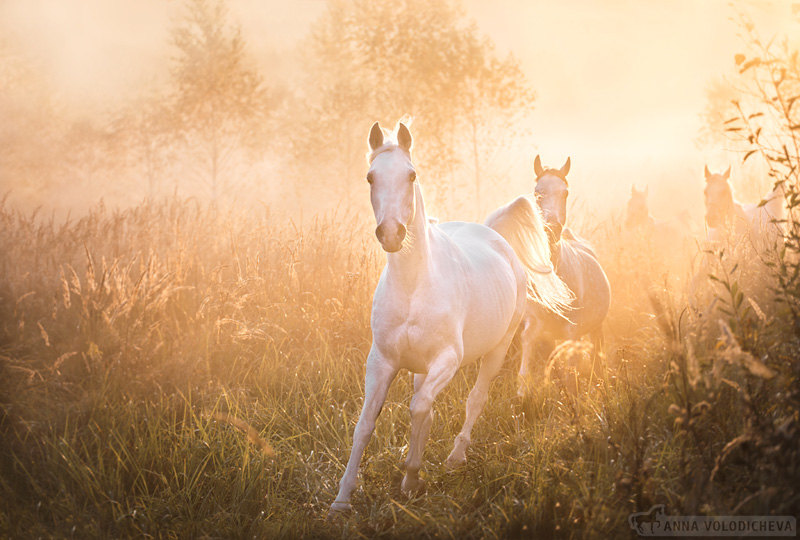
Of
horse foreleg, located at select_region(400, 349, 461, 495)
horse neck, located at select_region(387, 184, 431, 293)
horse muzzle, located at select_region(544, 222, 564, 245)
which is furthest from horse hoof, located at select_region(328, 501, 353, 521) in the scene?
horse muzzle, located at select_region(544, 222, 564, 245)

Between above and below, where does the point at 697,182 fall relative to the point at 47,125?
below

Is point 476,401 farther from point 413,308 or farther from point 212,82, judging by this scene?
point 212,82

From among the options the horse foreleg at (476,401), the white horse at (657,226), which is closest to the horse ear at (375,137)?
the horse foreleg at (476,401)

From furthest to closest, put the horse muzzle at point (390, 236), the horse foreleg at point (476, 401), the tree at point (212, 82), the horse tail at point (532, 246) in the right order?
the tree at point (212, 82) < the horse tail at point (532, 246) < the horse foreleg at point (476, 401) < the horse muzzle at point (390, 236)

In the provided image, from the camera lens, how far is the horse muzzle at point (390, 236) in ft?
10.4

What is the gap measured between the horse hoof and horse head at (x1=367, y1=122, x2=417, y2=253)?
1.48 metres

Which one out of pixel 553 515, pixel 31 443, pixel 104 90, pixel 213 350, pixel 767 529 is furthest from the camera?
pixel 104 90

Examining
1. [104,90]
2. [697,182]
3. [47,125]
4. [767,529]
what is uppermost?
[104,90]

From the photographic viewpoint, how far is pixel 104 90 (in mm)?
38594

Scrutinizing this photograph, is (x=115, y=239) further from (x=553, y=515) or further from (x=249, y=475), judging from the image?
(x=553, y=515)

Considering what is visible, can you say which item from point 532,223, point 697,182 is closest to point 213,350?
point 532,223

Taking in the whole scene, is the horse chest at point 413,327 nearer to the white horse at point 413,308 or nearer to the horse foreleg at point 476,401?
the white horse at point 413,308

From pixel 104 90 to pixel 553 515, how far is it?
42.8m

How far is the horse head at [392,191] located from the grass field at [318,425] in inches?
53.4
